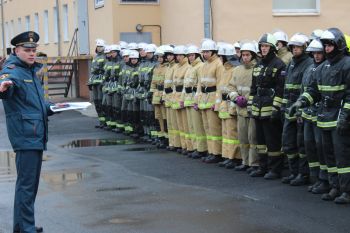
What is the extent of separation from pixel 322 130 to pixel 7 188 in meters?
4.68

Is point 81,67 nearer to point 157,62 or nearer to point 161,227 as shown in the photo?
point 157,62

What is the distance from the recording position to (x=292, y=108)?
917 cm

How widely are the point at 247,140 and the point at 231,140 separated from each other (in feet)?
1.61

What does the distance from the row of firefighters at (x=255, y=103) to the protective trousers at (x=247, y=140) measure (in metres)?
0.02

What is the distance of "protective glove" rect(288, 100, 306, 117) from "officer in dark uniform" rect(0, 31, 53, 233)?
3.48 meters

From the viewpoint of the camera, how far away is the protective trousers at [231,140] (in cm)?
1140

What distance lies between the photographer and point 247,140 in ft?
36.1

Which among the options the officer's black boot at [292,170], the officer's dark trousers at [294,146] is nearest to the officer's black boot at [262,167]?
the officer's black boot at [292,170]

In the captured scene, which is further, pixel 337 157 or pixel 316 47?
pixel 316 47

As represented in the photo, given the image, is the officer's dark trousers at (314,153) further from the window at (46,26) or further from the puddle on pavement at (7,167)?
the window at (46,26)

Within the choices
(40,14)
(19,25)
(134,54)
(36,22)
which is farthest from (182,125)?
(19,25)

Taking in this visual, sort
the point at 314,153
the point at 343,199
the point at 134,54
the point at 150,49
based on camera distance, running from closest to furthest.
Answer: the point at 343,199 → the point at 314,153 → the point at 150,49 → the point at 134,54

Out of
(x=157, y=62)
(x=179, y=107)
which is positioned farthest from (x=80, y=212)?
(x=157, y=62)

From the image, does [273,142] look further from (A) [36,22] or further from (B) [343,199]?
(A) [36,22]
